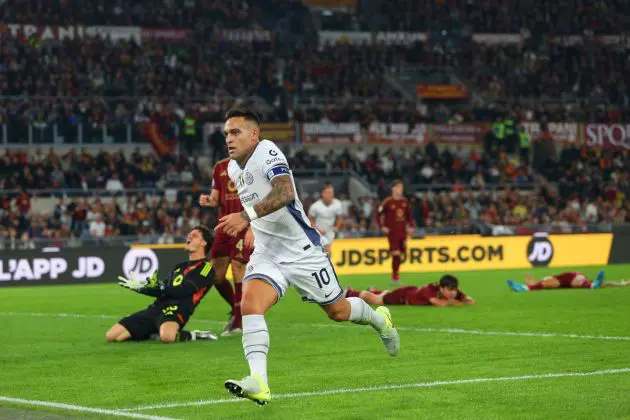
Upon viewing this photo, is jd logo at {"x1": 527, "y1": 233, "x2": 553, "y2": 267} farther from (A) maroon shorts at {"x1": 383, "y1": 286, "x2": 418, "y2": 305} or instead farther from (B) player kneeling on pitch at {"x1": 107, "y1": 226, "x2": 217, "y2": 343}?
(B) player kneeling on pitch at {"x1": 107, "y1": 226, "x2": 217, "y2": 343}

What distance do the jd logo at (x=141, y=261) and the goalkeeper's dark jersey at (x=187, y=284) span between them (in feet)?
50.3

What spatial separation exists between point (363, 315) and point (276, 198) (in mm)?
1595

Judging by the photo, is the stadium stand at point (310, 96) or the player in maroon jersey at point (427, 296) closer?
the player in maroon jersey at point (427, 296)

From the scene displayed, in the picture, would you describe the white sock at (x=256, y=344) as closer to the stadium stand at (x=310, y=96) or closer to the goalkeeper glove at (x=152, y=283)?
the goalkeeper glove at (x=152, y=283)

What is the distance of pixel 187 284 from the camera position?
1447 centimetres

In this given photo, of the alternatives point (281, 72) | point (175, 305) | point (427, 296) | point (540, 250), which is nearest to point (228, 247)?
point (175, 305)

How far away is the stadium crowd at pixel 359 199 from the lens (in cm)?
3356

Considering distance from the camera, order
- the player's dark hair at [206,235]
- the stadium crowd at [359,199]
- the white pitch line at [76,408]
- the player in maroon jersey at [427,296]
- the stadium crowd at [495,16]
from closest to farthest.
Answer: the white pitch line at [76,408]
the player's dark hair at [206,235]
the player in maroon jersey at [427,296]
the stadium crowd at [359,199]
the stadium crowd at [495,16]

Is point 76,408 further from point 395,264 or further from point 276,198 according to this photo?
point 395,264

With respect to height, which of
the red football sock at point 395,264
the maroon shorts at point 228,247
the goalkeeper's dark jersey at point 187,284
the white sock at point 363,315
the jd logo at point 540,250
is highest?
the white sock at point 363,315

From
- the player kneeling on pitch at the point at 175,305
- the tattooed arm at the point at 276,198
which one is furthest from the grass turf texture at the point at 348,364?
the tattooed arm at the point at 276,198

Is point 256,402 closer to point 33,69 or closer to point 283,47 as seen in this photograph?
point 33,69

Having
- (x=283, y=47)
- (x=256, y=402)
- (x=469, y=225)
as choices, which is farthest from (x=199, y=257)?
(x=283, y=47)

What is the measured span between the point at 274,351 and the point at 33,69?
30.1 meters
